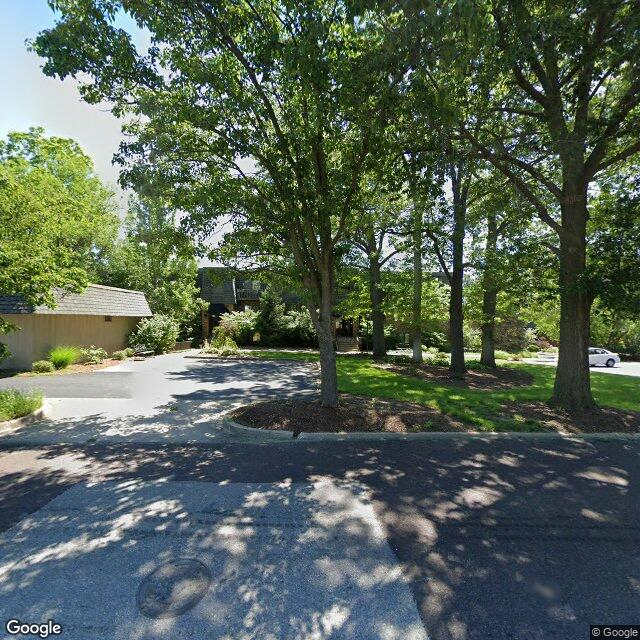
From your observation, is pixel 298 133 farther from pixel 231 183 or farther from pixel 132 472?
pixel 132 472

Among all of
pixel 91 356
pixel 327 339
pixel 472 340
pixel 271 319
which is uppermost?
pixel 271 319

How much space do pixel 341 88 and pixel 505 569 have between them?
6.68m

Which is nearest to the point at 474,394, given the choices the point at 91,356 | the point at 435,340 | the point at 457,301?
the point at 457,301

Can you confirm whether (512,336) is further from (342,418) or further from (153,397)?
(153,397)

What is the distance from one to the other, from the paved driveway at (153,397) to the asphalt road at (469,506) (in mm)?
940

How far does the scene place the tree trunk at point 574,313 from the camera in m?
8.34

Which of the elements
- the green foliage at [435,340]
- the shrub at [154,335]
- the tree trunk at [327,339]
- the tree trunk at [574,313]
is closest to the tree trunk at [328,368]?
the tree trunk at [327,339]

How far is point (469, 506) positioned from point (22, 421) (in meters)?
8.66

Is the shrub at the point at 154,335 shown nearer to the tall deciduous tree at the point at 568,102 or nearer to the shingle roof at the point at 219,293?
the shingle roof at the point at 219,293

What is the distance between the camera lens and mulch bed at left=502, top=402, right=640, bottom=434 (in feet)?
24.0

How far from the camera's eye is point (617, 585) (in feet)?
9.62

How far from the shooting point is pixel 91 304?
17984mm

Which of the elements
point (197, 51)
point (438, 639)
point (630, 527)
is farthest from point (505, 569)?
point (197, 51)

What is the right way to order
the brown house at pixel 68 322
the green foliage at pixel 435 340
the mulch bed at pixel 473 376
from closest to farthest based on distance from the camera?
the mulch bed at pixel 473 376 → the brown house at pixel 68 322 → the green foliage at pixel 435 340
